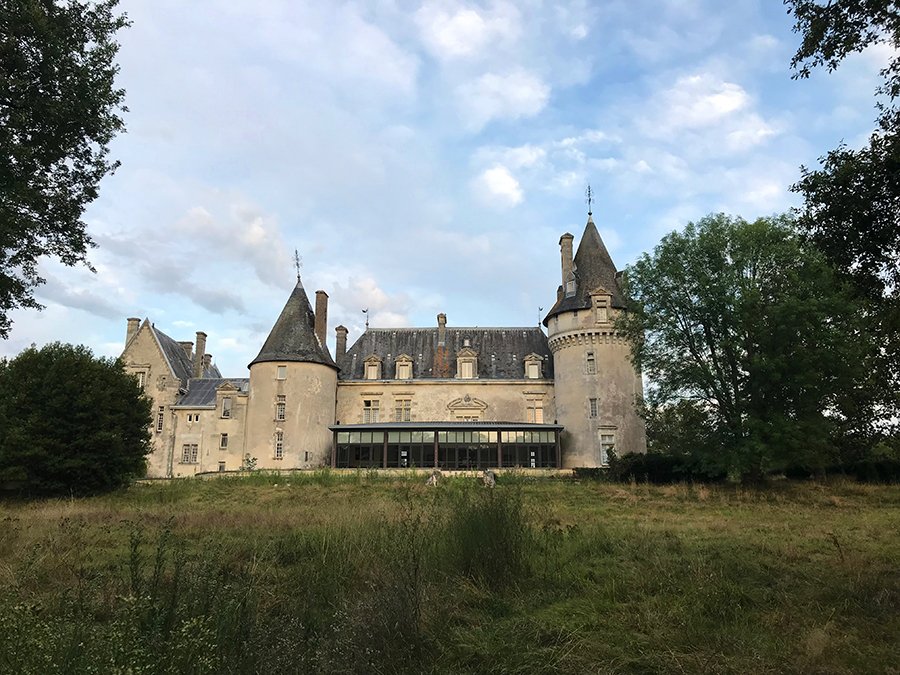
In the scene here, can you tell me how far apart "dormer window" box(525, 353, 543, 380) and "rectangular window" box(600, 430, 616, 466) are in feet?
22.5

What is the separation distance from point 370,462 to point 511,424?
30.6ft

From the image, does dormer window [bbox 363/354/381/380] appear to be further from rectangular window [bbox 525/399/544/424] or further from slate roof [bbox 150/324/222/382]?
slate roof [bbox 150/324/222/382]

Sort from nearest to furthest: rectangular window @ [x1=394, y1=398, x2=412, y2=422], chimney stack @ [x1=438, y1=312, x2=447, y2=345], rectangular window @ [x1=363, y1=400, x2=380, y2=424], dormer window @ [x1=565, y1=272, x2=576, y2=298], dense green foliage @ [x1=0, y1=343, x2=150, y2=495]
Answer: dense green foliage @ [x1=0, y1=343, x2=150, y2=495] → dormer window @ [x1=565, y1=272, x2=576, y2=298] → rectangular window @ [x1=394, y1=398, x2=412, y2=422] → rectangular window @ [x1=363, y1=400, x2=380, y2=424] → chimney stack @ [x1=438, y1=312, x2=447, y2=345]

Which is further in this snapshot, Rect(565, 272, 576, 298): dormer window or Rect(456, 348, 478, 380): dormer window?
Rect(456, 348, 478, 380): dormer window

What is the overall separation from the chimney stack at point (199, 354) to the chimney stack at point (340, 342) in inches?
482

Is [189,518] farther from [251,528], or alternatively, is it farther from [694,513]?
[694,513]

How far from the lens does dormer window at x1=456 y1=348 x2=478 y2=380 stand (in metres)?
42.6

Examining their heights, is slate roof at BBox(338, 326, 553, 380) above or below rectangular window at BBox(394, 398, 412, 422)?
above

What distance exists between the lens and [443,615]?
5.49m

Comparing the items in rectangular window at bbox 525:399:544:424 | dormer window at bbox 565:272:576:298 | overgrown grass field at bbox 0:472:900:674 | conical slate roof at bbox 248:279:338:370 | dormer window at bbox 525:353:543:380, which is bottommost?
overgrown grass field at bbox 0:472:900:674

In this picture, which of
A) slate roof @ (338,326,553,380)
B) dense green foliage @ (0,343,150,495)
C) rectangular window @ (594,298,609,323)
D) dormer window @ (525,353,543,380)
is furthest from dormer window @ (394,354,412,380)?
dense green foliage @ (0,343,150,495)

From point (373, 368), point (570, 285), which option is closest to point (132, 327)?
point (373, 368)

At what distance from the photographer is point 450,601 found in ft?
19.0

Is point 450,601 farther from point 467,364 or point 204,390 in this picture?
point 204,390
